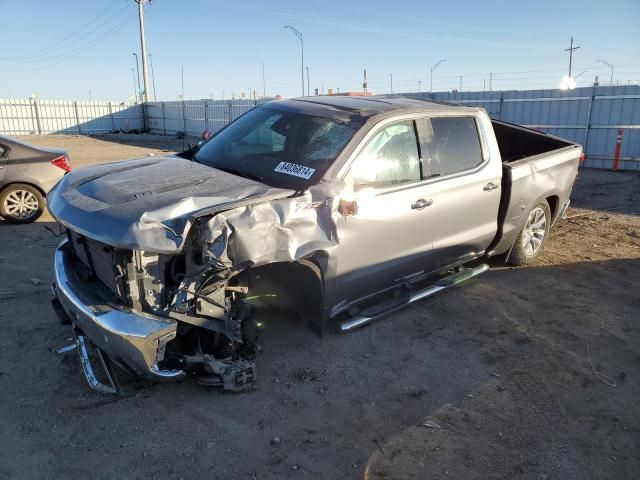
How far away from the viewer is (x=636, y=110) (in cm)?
1485

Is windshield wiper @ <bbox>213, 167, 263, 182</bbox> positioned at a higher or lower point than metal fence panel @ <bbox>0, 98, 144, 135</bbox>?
higher

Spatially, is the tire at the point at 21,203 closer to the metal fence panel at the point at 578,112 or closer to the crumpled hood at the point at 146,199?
the crumpled hood at the point at 146,199

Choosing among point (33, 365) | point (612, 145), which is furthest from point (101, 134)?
point (33, 365)

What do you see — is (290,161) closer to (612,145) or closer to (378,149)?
(378,149)

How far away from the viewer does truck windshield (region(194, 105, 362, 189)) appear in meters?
3.88

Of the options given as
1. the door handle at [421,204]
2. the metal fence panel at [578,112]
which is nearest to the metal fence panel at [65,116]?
the metal fence panel at [578,112]

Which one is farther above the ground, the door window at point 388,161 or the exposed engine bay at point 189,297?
the door window at point 388,161

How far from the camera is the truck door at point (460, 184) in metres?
4.52

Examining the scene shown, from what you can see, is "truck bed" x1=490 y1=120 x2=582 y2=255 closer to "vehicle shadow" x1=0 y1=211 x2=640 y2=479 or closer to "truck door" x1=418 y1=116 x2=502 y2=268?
"truck door" x1=418 y1=116 x2=502 y2=268

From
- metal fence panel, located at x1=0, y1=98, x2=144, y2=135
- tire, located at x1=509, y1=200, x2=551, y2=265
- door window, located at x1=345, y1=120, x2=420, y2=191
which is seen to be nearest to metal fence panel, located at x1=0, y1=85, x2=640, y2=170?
tire, located at x1=509, y1=200, x2=551, y2=265

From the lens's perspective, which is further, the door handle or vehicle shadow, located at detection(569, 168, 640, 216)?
vehicle shadow, located at detection(569, 168, 640, 216)

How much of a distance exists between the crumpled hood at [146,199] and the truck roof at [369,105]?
1.15 m

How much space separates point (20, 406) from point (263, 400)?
5.18 feet

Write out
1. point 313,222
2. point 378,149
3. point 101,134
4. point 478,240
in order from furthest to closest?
point 101,134 → point 478,240 → point 378,149 → point 313,222
